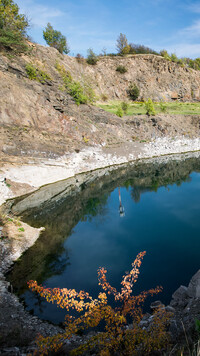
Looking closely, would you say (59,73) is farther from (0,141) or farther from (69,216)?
(69,216)

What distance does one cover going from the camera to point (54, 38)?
204 feet

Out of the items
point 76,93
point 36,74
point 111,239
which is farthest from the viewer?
point 76,93

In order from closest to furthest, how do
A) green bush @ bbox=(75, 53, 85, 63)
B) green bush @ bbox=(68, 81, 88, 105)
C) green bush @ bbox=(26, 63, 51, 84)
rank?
→ green bush @ bbox=(26, 63, 51, 84), green bush @ bbox=(68, 81, 88, 105), green bush @ bbox=(75, 53, 85, 63)

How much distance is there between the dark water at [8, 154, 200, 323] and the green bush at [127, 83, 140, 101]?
44.2 metres

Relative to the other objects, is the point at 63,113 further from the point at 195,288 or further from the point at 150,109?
the point at 195,288

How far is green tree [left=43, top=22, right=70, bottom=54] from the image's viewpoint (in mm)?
61250

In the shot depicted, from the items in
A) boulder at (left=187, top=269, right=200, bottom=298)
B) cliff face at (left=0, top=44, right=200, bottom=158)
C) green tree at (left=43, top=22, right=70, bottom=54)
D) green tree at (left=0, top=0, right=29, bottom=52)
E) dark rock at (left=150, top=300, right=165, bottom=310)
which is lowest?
dark rock at (left=150, top=300, right=165, bottom=310)

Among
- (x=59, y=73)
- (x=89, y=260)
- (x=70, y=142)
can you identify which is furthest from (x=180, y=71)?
(x=89, y=260)

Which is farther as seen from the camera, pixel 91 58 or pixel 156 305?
pixel 91 58

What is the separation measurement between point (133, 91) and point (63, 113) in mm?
35461

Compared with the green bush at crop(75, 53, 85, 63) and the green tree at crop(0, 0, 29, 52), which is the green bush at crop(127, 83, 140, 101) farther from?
the green tree at crop(0, 0, 29, 52)

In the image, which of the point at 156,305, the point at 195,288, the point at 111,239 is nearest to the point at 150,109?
the point at 111,239

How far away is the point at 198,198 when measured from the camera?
25.3 m

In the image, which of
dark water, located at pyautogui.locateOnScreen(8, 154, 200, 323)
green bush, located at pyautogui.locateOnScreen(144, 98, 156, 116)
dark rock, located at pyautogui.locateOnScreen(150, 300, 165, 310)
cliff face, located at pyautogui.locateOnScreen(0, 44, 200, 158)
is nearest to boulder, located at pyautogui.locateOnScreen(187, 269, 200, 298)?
dark rock, located at pyautogui.locateOnScreen(150, 300, 165, 310)
